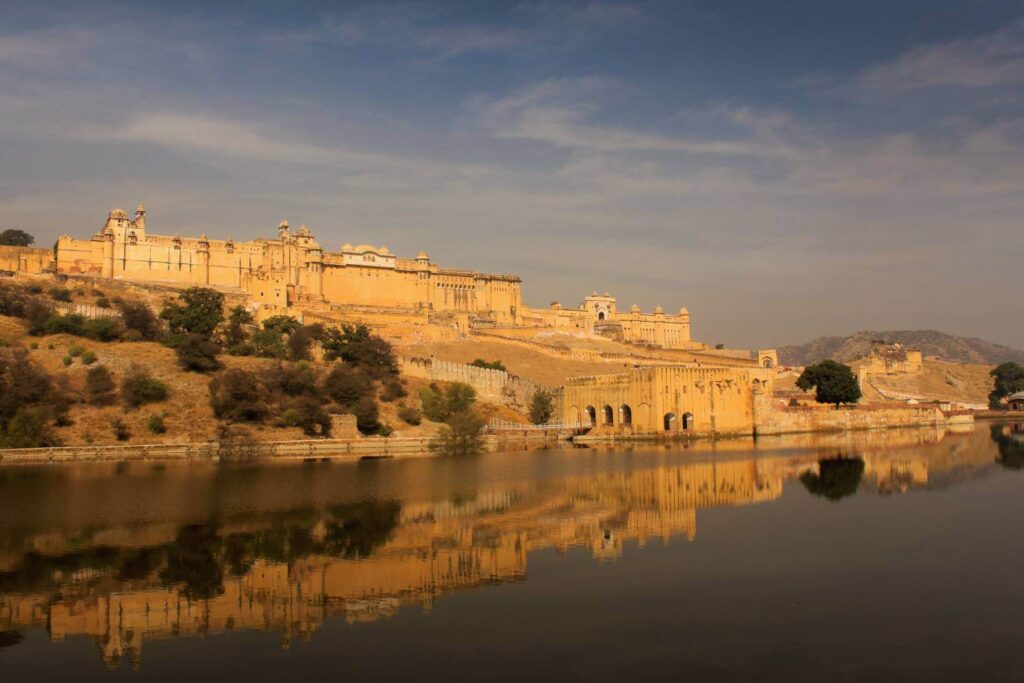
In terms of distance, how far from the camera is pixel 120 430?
29.0 m

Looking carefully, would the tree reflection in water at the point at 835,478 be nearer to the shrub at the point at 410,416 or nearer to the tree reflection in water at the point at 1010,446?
the tree reflection in water at the point at 1010,446

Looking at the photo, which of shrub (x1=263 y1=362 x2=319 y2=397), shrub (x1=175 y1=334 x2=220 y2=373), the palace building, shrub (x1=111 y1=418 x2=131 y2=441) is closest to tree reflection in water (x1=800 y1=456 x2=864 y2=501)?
shrub (x1=263 y1=362 x2=319 y2=397)

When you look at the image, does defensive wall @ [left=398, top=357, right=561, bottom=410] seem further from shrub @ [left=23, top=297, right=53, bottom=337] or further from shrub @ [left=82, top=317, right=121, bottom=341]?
shrub @ [left=23, top=297, right=53, bottom=337]

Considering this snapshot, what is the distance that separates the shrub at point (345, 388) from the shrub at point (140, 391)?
5.54 metres

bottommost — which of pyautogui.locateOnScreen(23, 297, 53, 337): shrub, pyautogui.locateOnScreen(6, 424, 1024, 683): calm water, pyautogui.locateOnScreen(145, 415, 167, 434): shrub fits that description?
pyautogui.locateOnScreen(6, 424, 1024, 683): calm water

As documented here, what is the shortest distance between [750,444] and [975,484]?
39.4ft

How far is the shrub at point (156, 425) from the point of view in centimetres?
2959

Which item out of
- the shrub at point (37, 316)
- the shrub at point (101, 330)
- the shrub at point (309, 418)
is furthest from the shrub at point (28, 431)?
the shrub at point (37, 316)

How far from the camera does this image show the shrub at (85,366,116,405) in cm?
3081

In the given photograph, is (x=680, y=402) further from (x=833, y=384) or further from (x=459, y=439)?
(x=833, y=384)

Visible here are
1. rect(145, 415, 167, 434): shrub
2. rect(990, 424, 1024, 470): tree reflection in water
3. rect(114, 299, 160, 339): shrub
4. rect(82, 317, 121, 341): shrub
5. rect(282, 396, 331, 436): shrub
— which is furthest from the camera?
rect(114, 299, 160, 339): shrub

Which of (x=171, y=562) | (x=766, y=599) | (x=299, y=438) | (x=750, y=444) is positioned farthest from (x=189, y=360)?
(x=766, y=599)

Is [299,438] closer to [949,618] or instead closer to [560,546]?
[560,546]

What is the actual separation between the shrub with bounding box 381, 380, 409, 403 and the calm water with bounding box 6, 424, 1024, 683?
16465mm
